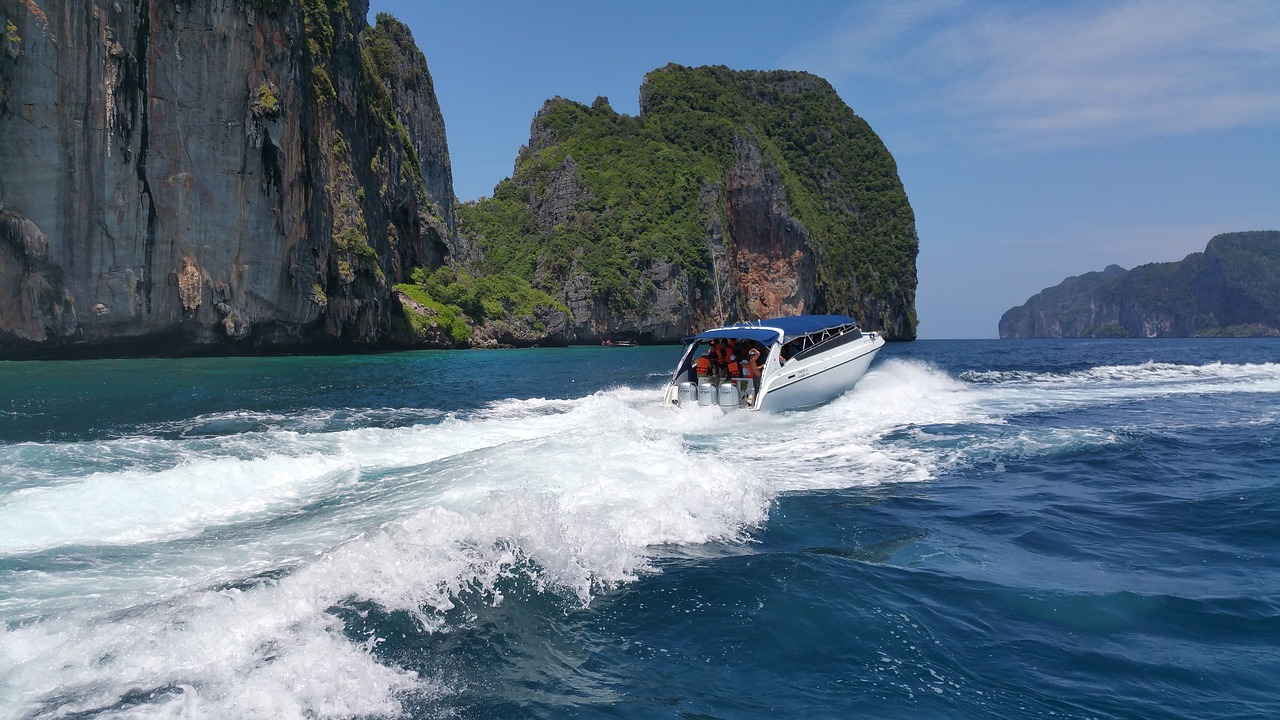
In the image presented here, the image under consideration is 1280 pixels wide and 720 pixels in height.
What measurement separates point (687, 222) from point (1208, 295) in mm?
149072

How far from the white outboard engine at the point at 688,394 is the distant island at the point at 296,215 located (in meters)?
28.0

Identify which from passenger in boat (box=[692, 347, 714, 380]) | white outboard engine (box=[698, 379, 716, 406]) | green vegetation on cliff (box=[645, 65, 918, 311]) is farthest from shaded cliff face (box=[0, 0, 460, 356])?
green vegetation on cliff (box=[645, 65, 918, 311])

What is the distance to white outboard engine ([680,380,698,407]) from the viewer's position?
1725 centimetres

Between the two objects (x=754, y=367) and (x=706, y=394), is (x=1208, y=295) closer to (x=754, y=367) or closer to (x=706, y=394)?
(x=754, y=367)

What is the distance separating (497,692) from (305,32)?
44010 millimetres

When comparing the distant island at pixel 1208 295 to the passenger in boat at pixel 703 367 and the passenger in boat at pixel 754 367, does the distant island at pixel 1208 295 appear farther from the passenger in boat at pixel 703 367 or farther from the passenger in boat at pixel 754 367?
the passenger in boat at pixel 703 367

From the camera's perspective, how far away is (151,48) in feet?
105

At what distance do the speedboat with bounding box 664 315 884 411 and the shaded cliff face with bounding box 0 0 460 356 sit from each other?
2722 cm

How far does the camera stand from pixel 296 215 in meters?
37.9

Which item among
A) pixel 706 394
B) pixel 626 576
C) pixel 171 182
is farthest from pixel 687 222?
pixel 626 576

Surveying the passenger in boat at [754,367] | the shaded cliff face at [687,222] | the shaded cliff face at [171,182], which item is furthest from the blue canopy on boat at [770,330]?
the shaded cliff face at [687,222]

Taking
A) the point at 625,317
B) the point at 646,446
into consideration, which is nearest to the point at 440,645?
the point at 646,446

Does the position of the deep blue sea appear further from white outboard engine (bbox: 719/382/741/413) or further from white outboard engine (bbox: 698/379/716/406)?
white outboard engine (bbox: 698/379/716/406)

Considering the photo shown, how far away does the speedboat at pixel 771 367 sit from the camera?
17.0 meters
